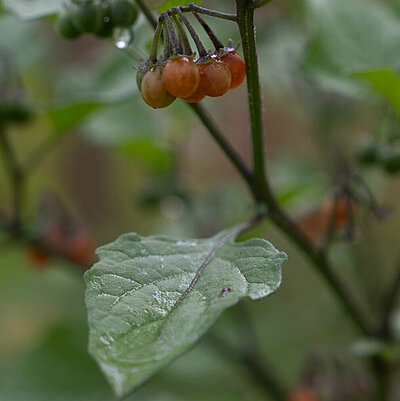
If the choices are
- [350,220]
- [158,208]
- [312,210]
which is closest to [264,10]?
[158,208]

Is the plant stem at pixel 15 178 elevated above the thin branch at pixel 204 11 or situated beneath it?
situated beneath

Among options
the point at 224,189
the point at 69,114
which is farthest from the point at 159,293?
the point at 224,189

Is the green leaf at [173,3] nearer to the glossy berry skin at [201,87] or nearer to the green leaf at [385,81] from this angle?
the glossy berry skin at [201,87]

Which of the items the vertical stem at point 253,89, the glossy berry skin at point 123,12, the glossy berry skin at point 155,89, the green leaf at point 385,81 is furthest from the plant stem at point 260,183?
the green leaf at point 385,81

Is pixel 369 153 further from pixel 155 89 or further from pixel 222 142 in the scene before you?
pixel 155 89

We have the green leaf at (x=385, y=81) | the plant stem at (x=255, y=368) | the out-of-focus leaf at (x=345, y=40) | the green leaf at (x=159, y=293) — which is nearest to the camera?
the green leaf at (x=159, y=293)

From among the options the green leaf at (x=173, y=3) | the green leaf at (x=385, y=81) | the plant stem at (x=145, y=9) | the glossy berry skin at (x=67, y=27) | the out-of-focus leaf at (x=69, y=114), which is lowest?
the out-of-focus leaf at (x=69, y=114)

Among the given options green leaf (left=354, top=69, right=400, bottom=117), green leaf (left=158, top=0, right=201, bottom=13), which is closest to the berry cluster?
green leaf (left=158, top=0, right=201, bottom=13)
